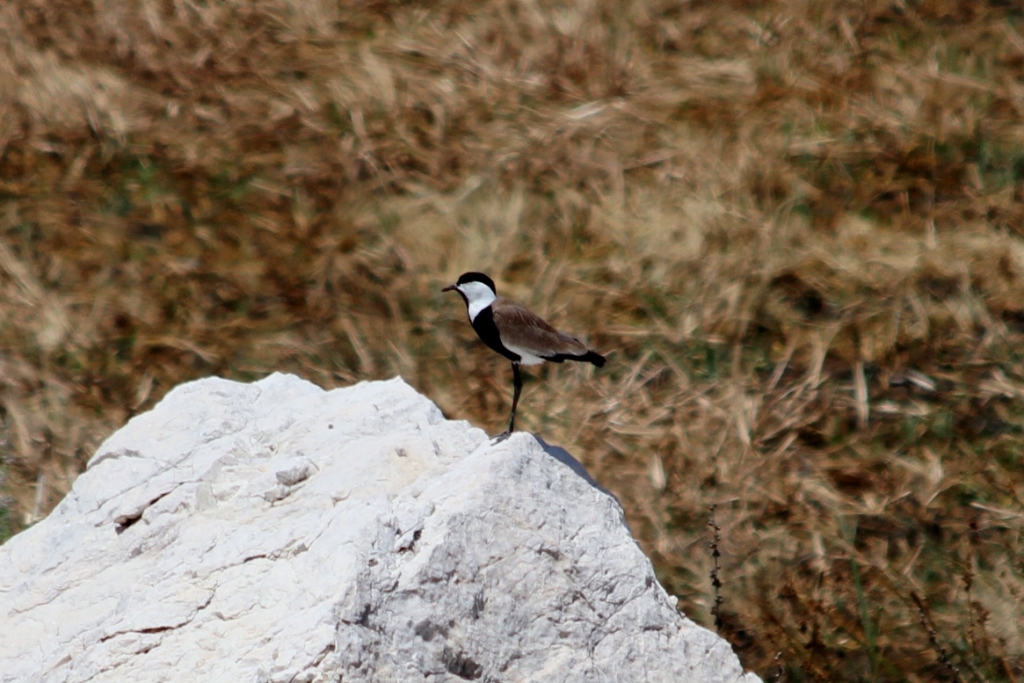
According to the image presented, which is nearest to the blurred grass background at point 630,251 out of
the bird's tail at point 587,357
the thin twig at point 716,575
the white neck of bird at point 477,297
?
the thin twig at point 716,575

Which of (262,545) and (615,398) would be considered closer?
(262,545)

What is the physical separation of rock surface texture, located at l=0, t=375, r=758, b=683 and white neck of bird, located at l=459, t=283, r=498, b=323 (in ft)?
1.04

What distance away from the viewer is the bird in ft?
11.2

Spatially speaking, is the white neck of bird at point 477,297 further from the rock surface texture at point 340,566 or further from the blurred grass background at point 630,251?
the blurred grass background at point 630,251

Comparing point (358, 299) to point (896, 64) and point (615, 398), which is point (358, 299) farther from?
point (896, 64)

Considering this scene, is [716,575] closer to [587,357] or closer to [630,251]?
[587,357]

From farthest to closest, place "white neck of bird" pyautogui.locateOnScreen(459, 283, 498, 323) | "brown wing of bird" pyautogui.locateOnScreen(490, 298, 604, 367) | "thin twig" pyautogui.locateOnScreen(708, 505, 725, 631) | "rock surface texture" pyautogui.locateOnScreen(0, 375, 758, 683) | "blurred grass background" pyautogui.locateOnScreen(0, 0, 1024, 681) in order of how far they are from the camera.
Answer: "blurred grass background" pyautogui.locateOnScreen(0, 0, 1024, 681), "thin twig" pyautogui.locateOnScreen(708, 505, 725, 631), "white neck of bird" pyautogui.locateOnScreen(459, 283, 498, 323), "brown wing of bird" pyautogui.locateOnScreen(490, 298, 604, 367), "rock surface texture" pyautogui.locateOnScreen(0, 375, 758, 683)

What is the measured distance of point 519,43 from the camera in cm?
673

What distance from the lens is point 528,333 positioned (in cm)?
341

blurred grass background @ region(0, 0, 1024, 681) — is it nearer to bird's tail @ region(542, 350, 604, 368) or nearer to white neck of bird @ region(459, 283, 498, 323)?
bird's tail @ region(542, 350, 604, 368)

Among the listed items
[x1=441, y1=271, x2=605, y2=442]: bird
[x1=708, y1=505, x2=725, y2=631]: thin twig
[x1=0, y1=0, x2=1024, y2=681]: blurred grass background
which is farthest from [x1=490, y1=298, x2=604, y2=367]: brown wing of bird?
[x1=0, y1=0, x2=1024, y2=681]: blurred grass background

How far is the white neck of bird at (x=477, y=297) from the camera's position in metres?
3.51

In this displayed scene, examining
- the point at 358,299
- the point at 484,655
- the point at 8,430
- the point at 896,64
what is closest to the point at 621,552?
the point at 484,655

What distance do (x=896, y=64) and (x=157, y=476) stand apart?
4699mm
